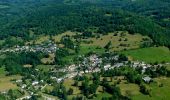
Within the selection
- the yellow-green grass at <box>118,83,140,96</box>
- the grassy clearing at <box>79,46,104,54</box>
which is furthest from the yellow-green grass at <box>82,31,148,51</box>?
the yellow-green grass at <box>118,83,140,96</box>

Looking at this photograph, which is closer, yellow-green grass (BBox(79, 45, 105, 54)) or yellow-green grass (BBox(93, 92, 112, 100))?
yellow-green grass (BBox(93, 92, 112, 100))

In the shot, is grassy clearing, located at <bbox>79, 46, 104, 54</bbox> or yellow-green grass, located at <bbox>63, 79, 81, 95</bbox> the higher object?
grassy clearing, located at <bbox>79, 46, 104, 54</bbox>

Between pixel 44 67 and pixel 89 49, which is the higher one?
pixel 89 49

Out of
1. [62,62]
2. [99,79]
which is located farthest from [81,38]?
[99,79]

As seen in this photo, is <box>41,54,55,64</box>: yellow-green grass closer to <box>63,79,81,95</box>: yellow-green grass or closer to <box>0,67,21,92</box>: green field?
<box>0,67,21,92</box>: green field

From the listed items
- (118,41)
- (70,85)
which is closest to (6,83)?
(70,85)

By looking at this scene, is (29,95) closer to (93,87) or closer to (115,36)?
(93,87)

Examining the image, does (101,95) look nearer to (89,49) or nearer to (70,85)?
(70,85)

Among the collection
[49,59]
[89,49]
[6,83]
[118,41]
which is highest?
[118,41]
